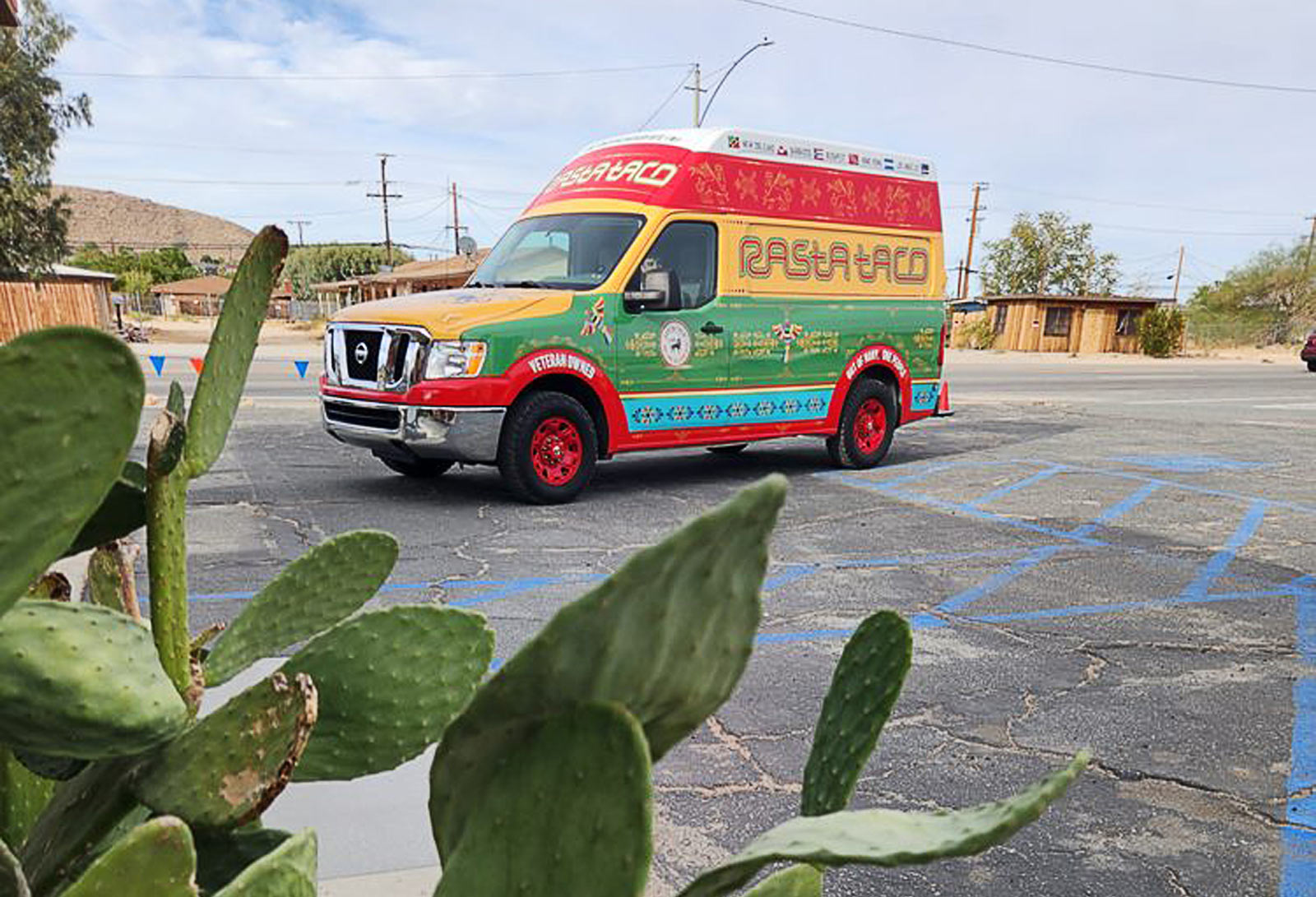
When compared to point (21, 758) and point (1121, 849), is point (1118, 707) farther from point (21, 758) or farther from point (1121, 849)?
point (21, 758)

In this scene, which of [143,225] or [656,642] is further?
[143,225]

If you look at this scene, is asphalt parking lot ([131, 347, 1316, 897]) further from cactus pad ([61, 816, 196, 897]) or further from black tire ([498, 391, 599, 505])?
cactus pad ([61, 816, 196, 897])

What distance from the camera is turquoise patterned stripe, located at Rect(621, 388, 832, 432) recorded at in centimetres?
736

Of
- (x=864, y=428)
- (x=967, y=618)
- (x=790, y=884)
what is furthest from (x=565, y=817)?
(x=864, y=428)

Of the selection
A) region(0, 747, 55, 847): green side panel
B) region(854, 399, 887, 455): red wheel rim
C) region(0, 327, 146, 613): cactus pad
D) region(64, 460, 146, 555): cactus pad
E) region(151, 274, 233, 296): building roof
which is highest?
region(0, 327, 146, 613): cactus pad

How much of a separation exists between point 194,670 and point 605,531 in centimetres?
564

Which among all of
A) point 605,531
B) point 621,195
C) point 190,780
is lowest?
point 605,531

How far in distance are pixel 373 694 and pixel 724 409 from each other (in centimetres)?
709

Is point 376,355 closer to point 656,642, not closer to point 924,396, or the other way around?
point 924,396

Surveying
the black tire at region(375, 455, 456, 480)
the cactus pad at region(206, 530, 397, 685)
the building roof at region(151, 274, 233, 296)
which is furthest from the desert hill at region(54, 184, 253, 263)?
the cactus pad at region(206, 530, 397, 685)

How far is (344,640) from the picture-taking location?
70 cm

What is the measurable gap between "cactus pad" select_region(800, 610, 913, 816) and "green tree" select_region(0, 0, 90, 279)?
116 feet

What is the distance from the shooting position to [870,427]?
9008 mm

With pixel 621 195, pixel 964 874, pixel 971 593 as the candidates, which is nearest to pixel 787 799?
pixel 964 874
